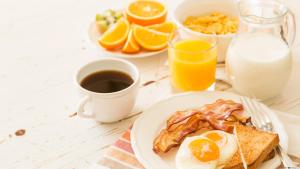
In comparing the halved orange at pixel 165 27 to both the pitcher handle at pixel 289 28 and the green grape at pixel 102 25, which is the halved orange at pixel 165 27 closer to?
the green grape at pixel 102 25

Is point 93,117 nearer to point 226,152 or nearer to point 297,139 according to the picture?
point 226,152

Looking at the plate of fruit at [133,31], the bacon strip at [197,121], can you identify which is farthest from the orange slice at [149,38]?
the bacon strip at [197,121]

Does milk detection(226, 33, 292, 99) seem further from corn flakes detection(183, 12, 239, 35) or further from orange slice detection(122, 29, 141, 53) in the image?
orange slice detection(122, 29, 141, 53)

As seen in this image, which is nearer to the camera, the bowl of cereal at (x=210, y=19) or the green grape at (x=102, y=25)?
the bowl of cereal at (x=210, y=19)

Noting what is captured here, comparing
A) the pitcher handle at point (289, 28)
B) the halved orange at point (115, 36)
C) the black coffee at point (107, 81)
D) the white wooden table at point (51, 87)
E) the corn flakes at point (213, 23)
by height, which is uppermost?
the pitcher handle at point (289, 28)

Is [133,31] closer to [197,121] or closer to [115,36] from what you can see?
[115,36]

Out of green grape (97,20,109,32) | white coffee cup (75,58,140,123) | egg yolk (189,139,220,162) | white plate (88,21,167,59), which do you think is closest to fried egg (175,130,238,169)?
egg yolk (189,139,220,162)
